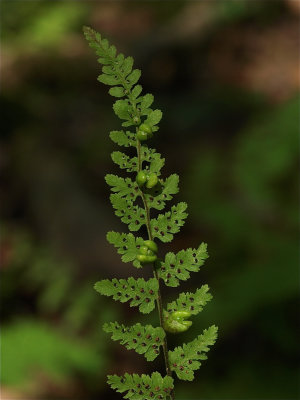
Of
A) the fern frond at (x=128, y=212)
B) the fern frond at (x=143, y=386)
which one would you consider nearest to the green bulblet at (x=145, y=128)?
the fern frond at (x=128, y=212)

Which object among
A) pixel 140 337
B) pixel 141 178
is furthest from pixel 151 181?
pixel 140 337

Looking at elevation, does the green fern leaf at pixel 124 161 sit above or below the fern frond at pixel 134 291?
above

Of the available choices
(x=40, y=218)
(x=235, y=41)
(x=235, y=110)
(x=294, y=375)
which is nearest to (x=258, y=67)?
(x=235, y=41)

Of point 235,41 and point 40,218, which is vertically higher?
point 235,41

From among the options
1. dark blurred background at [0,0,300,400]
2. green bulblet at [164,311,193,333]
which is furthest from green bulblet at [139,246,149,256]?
dark blurred background at [0,0,300,400]

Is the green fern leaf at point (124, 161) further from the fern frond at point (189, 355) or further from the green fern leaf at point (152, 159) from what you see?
the fern frond at point (189, 355)

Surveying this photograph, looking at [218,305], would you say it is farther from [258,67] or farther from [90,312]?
[258,67]

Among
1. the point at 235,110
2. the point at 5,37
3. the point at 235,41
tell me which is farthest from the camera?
the point at 235,41
